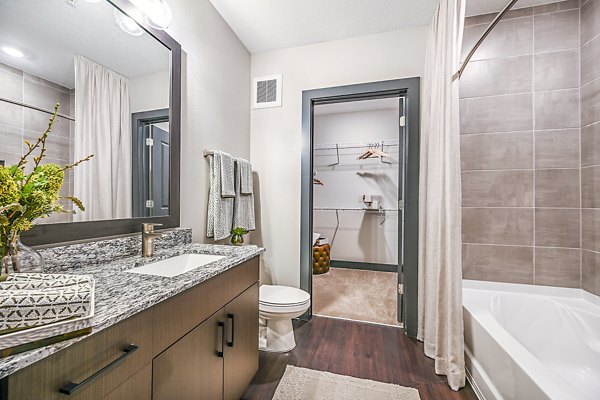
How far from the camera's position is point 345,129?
4086 mm

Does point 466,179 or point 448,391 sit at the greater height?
point 466,179

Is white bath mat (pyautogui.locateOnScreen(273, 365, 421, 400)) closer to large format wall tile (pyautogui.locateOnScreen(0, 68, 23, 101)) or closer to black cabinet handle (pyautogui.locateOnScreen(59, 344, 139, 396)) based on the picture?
A: black cabinet handle (pyautogui.locateOnScreen(59, 344, 139, 396))

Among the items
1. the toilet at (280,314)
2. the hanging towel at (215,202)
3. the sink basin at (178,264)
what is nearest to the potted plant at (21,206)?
the sink basin at (178,264)

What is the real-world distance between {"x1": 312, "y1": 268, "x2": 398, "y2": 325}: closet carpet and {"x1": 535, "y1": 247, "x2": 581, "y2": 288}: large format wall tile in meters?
1.14

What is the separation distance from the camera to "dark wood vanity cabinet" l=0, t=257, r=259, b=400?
→ 0.54m

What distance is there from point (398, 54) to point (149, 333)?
8.11 ft

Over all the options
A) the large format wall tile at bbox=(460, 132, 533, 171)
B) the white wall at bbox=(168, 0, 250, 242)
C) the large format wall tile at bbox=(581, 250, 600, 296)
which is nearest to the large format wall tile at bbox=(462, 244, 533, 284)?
the large format wall tile at bbox=(581, 250, 600, 296)

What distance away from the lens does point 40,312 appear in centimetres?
51

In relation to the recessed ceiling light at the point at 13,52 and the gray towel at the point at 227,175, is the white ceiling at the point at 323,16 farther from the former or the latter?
the recessed ceiling light at the point at 13,52

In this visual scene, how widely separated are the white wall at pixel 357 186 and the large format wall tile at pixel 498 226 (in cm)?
173

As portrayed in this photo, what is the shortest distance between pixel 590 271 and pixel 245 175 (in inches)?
100

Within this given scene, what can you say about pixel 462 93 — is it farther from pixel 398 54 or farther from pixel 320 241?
pixel 320 241

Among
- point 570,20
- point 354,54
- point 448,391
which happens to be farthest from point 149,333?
point 570,20

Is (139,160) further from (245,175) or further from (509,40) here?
(509,40)
